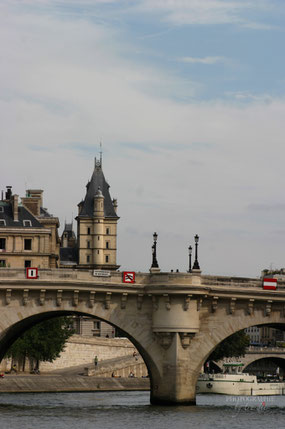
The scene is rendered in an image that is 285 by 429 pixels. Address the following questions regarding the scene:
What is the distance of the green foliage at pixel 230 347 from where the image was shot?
189 metres

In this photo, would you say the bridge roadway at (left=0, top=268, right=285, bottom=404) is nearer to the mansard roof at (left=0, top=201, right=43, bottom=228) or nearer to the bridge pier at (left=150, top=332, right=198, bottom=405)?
the bridge pier at (left=150, top=332, right=198, bottom=405)

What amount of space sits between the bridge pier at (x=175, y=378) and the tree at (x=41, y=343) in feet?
186

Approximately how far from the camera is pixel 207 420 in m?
85.8

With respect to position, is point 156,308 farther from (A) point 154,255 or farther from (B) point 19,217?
(B) point 19,217

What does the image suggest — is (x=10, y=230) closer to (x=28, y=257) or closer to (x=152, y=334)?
(x=28, y=257)

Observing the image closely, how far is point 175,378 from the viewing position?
94.0 metres

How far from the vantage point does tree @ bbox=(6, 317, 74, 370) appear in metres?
151

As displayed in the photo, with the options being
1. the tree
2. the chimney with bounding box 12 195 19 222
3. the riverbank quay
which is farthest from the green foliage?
the chimney with bounding box 12 195 19 222

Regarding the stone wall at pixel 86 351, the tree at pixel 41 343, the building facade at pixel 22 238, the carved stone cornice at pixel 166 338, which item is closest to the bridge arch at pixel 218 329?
the carved stone cornice at pixel 166 338

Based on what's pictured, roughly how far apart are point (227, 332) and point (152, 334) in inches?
227

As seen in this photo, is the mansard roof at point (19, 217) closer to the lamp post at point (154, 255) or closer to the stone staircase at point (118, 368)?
the stone staircase at point (118, 368)

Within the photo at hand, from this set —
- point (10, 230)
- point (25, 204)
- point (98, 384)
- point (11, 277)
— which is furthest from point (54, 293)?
point (25, 204)

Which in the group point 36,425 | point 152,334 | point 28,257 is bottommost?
point 36,425

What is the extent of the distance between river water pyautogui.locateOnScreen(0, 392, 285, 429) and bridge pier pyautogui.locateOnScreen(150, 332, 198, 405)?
936mm
